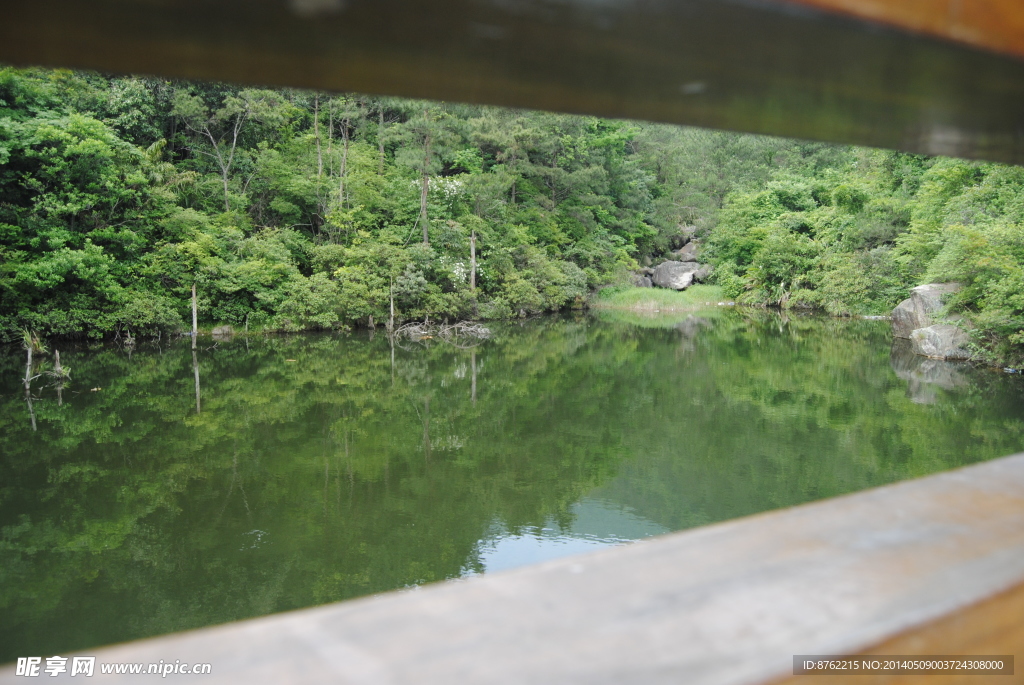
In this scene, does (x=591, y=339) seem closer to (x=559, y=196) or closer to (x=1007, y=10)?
(x=559, y=196)

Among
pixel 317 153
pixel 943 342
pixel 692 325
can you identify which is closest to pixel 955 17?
pixel 943 342

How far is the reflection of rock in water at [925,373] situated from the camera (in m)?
8.97

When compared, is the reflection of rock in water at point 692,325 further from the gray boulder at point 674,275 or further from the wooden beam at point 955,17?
the wooden beam at point 955,17

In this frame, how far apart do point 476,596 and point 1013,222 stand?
13.3 metres

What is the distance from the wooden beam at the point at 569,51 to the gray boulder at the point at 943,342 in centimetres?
1232

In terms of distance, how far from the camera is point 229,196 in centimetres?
1664

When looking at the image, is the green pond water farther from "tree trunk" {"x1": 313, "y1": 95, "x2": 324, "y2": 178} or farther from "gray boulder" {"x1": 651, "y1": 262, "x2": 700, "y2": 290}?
"gray boulder" {"x1": 651, "y1": 262, "x2": 700, "y2": 290}

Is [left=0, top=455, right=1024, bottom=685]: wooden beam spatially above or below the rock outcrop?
below

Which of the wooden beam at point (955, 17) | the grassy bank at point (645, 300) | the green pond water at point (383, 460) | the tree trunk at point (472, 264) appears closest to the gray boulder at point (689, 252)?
the grassy bank at point (645, 300)

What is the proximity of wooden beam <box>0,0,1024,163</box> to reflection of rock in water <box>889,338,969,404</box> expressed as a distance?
9.55m

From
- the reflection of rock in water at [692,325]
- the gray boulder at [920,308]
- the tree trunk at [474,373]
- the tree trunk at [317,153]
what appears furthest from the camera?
the tree trunk at [317,153]

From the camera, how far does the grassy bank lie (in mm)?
23125

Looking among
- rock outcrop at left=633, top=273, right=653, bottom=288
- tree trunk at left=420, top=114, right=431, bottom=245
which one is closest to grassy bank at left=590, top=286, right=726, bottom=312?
rock outcrop at left=633, top=273, right=653, bottom=288

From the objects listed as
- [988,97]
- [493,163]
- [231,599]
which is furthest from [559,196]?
[988,97]
